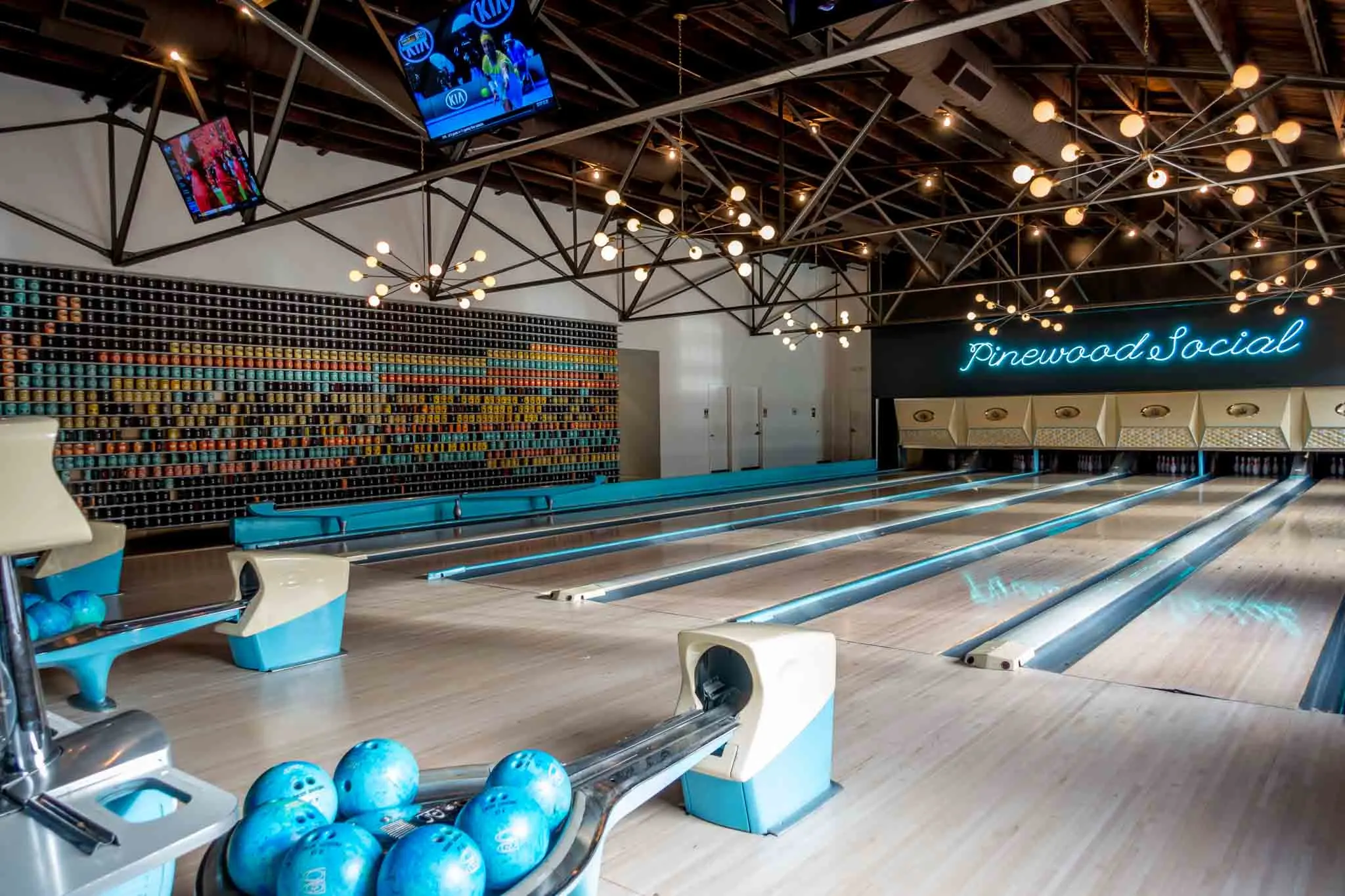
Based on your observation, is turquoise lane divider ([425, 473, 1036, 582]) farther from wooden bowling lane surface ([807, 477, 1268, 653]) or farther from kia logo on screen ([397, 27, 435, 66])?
kia logo on screen ([397, 27, 435, 66])

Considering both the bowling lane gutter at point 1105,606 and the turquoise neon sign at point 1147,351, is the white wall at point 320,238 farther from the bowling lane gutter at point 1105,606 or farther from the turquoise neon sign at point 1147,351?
the bowling lane gutter at point 1105,606

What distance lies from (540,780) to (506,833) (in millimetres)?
199

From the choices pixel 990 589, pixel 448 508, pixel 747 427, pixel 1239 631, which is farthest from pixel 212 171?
pixel 747 427

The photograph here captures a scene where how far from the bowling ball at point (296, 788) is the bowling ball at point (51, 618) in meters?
2.50

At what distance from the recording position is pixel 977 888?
2107 mm

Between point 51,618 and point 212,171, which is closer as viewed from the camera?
point 51,618

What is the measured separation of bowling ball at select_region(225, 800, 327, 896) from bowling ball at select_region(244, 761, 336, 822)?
0.35ft

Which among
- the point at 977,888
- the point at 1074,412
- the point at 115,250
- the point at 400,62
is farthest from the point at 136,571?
the point at 1074,412

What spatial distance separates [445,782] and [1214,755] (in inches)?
100.0

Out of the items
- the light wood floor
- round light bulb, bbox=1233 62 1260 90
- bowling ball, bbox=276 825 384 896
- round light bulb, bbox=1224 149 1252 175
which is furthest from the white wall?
round light bulb, bbox=1233 62 1260 90

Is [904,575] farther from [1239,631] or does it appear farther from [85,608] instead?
[85,608]

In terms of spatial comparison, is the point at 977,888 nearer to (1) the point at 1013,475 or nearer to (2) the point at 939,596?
(2) the point at 939,596

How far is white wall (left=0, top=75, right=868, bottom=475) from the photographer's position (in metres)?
7.84

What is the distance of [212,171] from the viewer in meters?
6.66
